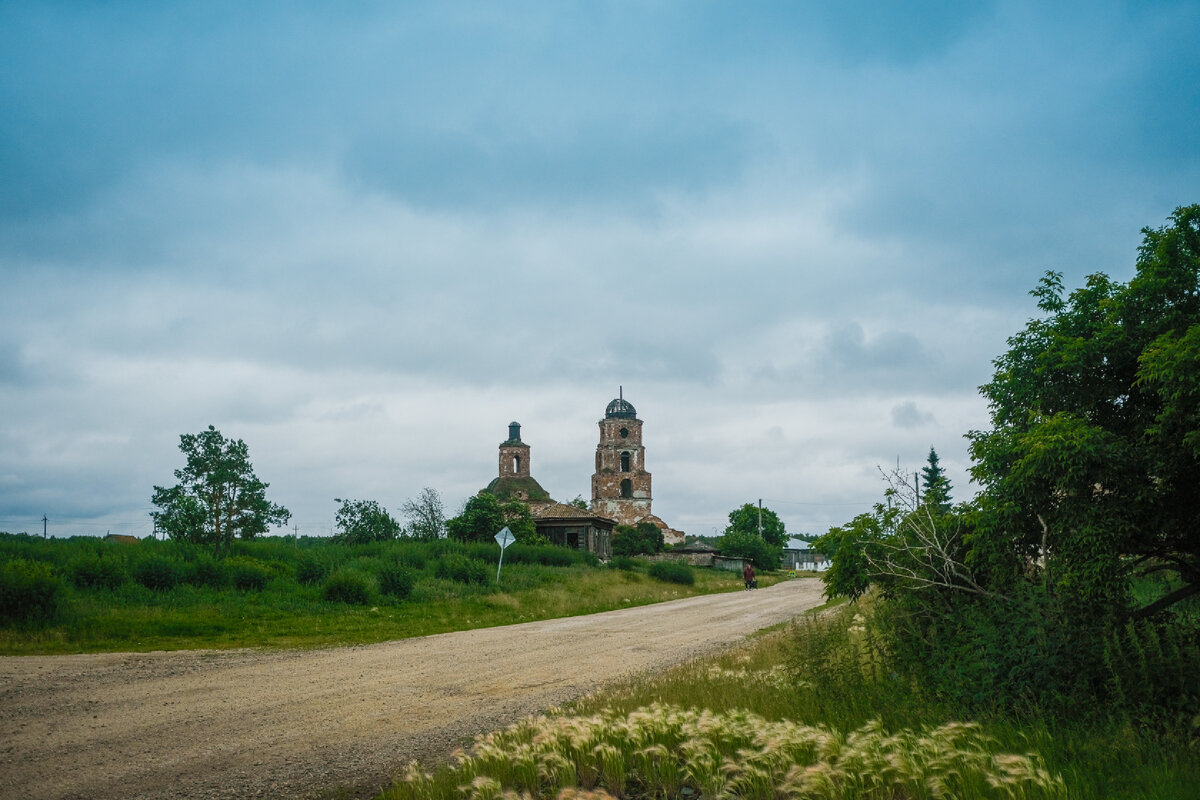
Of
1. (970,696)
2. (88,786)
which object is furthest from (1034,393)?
(88,786)

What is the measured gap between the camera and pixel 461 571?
3297 centimetres

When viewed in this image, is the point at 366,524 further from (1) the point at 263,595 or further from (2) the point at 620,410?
(2) the point at 620,410

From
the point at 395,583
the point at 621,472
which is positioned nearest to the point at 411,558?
the point at 395,583

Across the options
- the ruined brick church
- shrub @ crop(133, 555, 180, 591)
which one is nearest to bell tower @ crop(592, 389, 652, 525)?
the ruined brick church

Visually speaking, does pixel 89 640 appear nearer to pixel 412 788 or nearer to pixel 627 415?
pixel 412 788

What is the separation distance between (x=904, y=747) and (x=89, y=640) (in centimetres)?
1739

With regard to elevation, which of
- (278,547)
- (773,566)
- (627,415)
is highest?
(627,415)

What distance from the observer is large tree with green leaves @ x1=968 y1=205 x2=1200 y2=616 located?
6836 mm

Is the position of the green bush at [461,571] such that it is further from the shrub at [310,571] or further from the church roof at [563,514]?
the church roof at [563,514]

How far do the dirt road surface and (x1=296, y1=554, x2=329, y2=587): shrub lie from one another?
37.7 ft

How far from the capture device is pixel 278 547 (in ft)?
108

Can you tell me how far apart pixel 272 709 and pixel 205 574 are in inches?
690

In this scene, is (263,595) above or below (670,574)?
above

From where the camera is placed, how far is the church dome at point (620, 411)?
9931 centimetres
